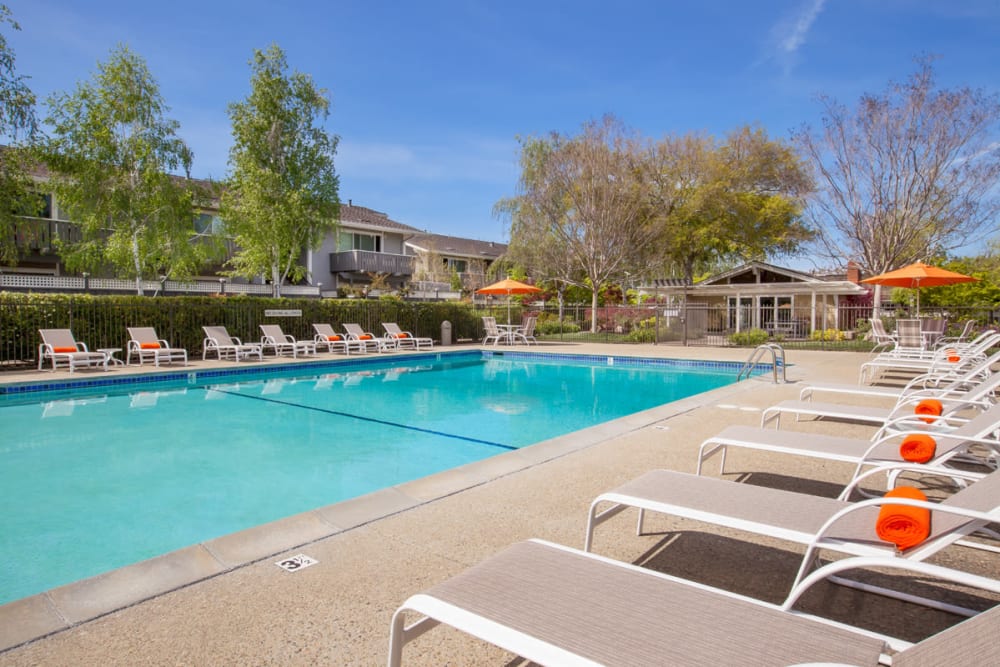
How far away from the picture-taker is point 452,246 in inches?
1577

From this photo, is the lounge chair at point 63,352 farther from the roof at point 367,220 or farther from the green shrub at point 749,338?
the roof at point 367,220

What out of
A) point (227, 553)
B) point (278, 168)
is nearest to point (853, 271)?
point (278, 168)

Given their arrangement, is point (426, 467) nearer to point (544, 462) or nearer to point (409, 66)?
point (544, 462)

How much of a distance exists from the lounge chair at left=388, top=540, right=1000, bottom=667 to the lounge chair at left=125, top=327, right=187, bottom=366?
1274 centimetres

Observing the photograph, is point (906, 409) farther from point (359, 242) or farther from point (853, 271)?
point (359, 242)

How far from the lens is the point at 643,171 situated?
2822cm

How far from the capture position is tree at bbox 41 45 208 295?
16062 mm

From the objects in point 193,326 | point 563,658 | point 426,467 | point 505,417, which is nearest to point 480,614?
point 563,658

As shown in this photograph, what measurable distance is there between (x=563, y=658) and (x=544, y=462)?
11.0ft

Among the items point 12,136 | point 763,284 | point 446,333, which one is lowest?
point 446,333

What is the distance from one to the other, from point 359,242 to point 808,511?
1246 inches

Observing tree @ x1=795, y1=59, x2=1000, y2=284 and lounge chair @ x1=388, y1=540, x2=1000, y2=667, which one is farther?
tree @ x1=795, y1=59, x2=1000, y2=284

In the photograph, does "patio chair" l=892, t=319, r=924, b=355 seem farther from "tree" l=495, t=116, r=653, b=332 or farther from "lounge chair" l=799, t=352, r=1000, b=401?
"tree" l=495, t=116, r=653, b=332

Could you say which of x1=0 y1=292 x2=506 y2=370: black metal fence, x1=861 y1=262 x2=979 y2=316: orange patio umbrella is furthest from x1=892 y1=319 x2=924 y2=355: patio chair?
x1=0 y1=292 x2=506 y2=370: black metal fence
